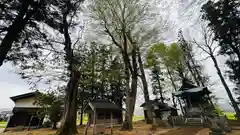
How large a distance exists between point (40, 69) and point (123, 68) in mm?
6688

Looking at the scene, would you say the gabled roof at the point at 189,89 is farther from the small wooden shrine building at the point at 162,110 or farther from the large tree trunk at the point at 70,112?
the large tree trunk at the point at 70,112

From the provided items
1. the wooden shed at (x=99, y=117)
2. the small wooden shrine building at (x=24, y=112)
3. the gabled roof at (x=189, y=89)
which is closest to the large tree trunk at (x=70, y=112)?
the wooden shed at (x=99, y=117)

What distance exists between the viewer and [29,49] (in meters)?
7.39

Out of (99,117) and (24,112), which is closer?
(99,117)

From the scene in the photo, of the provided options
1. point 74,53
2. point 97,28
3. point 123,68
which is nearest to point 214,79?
point 123,68

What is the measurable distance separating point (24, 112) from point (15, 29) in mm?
15093

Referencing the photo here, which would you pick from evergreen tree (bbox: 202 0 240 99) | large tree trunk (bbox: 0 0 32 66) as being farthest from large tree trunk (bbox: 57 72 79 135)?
evergreen tree (bbox: 202 0 240 99)

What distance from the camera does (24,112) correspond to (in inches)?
658

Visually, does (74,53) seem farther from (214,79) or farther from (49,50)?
(214,79)

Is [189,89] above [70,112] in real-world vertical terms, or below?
above

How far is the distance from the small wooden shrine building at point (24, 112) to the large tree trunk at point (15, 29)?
11648 millimetres

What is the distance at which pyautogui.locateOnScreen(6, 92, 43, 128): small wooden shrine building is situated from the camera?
1608 centimetres

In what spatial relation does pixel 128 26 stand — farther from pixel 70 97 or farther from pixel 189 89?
pixel 189 89

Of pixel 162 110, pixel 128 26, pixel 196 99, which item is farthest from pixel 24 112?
pixel 196 99
